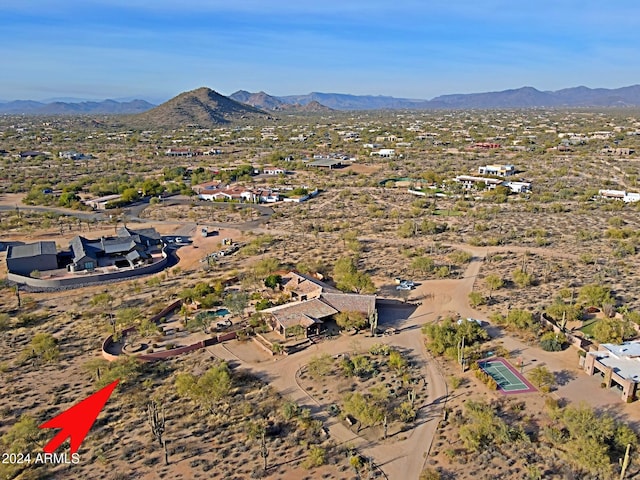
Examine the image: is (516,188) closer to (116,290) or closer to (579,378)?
(579,378)

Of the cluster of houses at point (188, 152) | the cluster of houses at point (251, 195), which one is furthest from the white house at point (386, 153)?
the cluster of houses at point (251, 195)

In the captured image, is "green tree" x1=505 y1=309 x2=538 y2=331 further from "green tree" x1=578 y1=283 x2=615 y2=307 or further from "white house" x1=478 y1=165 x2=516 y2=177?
"white house" x1=478 y1=165 x2=516 y2=177

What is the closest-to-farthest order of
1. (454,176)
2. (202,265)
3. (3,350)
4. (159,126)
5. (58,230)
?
(3,350) < (202,265) < (58,230) < (454,176) < (159,126)

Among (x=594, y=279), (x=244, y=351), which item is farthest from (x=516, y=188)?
(x=244, y=351)

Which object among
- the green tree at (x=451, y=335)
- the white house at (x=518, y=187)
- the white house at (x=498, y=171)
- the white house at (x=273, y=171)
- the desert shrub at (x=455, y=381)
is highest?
the white house at (x=498, y=171)

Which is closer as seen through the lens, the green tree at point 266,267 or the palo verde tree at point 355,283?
the palo verde tree at point 355,283

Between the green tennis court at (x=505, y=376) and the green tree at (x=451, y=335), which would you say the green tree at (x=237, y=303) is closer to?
the green tree at (x=451, y=335)

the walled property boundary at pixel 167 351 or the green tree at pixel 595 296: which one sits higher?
the green tree at pixel 595 296

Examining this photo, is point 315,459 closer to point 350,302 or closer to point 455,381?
point 455,381
